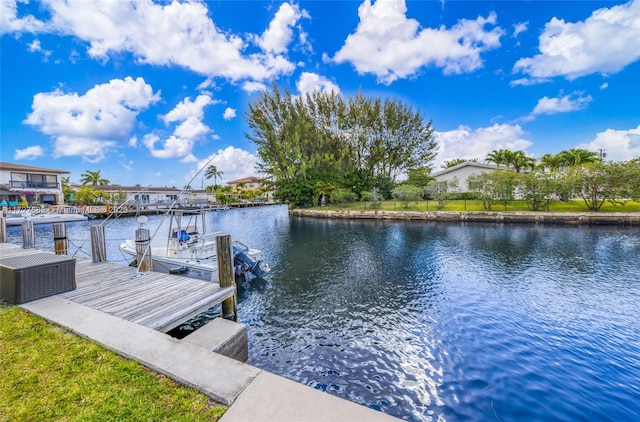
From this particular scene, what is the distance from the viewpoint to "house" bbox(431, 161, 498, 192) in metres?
36.8

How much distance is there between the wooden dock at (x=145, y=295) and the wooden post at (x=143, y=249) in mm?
259

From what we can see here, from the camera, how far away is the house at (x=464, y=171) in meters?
36.8

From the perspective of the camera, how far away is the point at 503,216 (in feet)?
79.6

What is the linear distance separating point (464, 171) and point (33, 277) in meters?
43.5

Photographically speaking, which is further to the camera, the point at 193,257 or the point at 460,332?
the point at 193,257

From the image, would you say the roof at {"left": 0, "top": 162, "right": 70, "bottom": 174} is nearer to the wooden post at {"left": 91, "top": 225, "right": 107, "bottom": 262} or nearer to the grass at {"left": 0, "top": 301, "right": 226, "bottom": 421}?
the wooden post at {"left": 91, "top": 225, "right": 107, "bottom": 262}

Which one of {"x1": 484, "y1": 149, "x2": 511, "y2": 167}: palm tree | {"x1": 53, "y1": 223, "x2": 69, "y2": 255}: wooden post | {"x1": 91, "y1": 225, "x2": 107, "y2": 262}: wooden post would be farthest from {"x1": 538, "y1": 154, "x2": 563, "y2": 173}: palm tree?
{"x1": 53, "y1": 223, "x2": 69, "y2": 255}: wooden post

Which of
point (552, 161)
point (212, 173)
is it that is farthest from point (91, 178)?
point (552, 161)

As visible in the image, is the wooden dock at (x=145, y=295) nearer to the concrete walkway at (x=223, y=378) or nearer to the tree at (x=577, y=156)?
the concrete walkway at (x=223, y=378)

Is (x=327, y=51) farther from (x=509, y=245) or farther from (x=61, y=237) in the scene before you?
(x=61, y=237)

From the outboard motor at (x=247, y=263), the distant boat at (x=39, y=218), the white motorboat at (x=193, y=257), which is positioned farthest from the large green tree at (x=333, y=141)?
the outboard motor at (x=247, y=263)

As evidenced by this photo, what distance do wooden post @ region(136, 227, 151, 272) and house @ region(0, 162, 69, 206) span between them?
133 feet

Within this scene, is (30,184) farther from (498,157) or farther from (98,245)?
(498,157)

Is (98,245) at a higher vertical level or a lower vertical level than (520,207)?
higher
